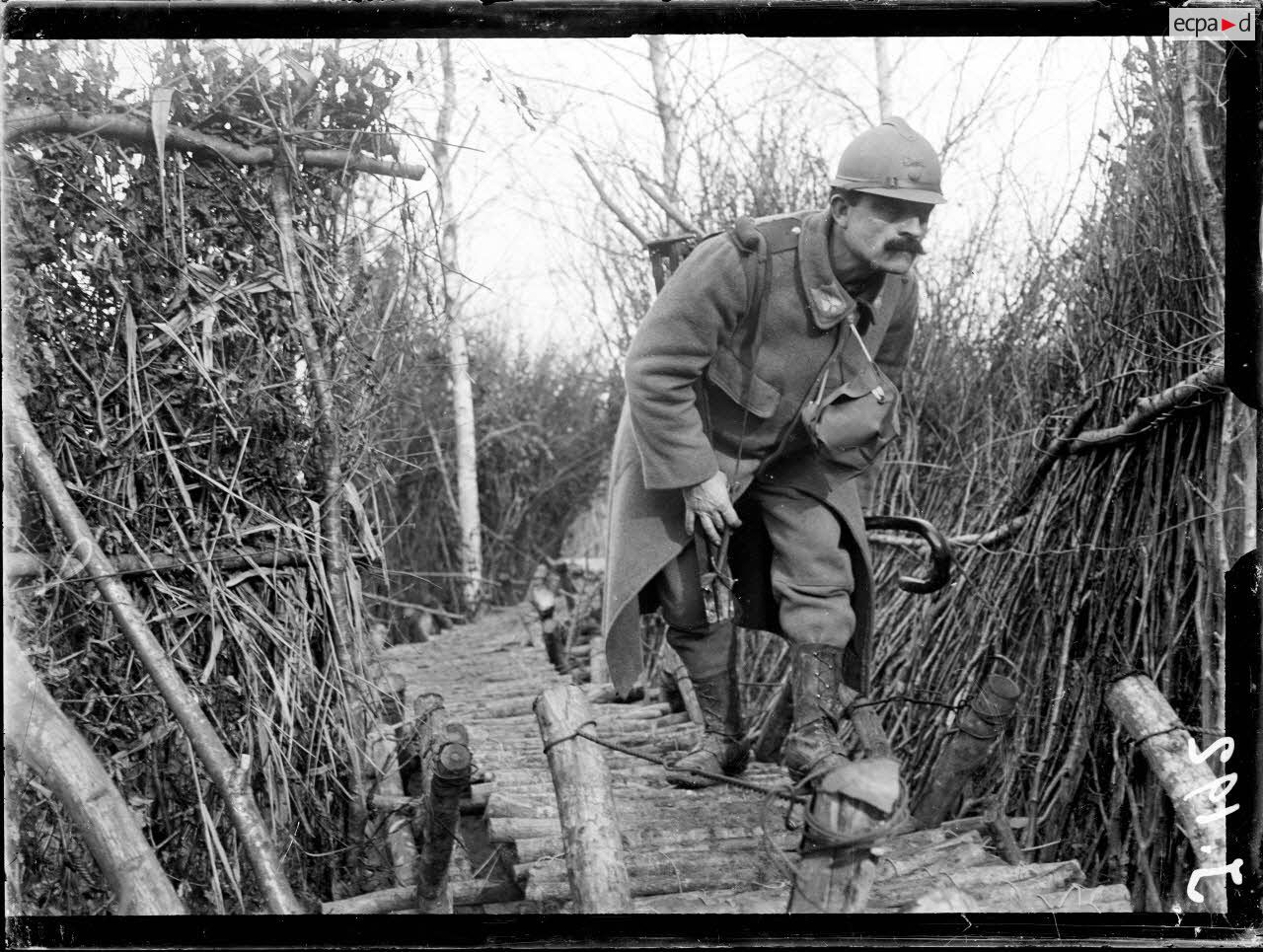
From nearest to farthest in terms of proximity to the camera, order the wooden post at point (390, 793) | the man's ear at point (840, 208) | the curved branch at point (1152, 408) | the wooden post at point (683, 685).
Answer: the man's ear at point (840, 208)
the curved branch at point (1152, 408)
the wooden post at point (390, 793)
the wooden post at point (683, 685)

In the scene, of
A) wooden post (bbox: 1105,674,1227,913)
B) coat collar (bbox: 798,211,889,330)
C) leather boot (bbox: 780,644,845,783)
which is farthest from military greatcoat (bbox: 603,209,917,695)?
wooden post (bbox: 1105,674,1227,913)

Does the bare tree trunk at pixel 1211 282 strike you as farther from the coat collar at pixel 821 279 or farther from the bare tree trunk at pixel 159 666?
the bare tree trunk at pixel 159 666

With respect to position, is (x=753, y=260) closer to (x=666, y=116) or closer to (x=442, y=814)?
(x=442, y=814)

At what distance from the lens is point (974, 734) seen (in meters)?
3.33

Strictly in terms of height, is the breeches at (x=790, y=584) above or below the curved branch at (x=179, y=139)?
below

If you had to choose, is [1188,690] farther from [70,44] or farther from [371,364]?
[70,44]

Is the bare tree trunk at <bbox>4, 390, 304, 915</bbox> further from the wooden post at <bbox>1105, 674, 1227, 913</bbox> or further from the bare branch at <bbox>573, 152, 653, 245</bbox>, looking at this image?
the wooden post at <bbox>1105, 674, 1227, 913</bbox>

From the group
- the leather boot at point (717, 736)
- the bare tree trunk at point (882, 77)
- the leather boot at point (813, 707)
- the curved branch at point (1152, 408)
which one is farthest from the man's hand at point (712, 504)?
the bare tree trunk at point (882, 77)

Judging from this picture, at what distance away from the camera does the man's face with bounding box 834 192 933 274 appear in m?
3.08

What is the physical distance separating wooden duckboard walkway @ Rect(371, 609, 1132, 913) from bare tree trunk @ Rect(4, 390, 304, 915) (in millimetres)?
745

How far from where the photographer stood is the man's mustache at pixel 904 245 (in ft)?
10.2

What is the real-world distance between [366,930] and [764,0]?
2.19 metres

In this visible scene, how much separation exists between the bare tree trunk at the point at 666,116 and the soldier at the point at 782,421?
12.1 feet

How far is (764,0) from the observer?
2.54 m
